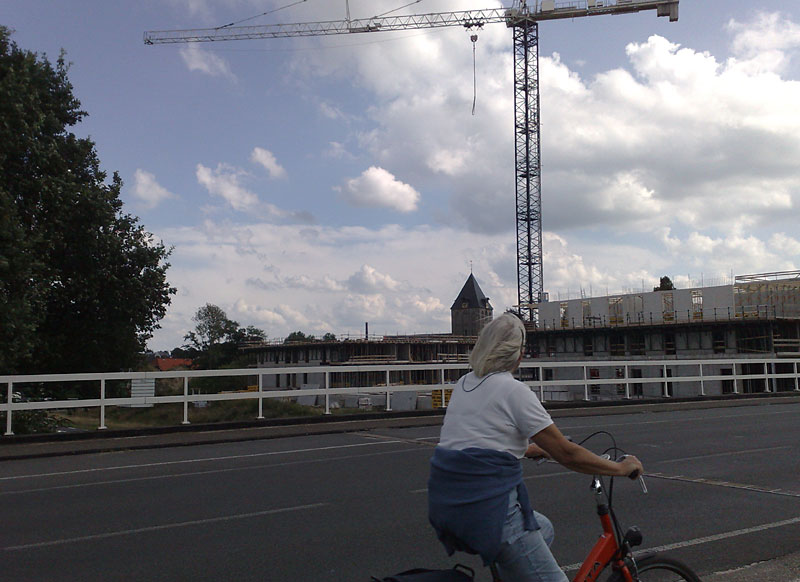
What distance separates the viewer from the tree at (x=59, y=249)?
69.9ft

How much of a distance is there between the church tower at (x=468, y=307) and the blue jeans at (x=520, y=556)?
478 feet

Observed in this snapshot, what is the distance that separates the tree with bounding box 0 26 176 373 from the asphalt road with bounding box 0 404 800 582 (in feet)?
32.5

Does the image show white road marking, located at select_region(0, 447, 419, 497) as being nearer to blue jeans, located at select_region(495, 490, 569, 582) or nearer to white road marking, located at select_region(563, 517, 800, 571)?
white road marking, located at select_region(563, 517, 800, 571)

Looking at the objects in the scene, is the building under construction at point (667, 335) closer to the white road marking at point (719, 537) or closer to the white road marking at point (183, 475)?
the white road marking at point (183, 475)

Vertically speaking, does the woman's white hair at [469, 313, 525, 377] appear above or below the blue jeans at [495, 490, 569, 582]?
above

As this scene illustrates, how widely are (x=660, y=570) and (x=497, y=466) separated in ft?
4.10

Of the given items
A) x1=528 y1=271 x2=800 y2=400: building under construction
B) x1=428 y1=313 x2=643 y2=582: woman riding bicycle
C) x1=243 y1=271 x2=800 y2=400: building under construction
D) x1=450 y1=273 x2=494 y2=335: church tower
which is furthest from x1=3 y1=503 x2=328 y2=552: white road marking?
x1=450 y1=273 x2=494 y2=335: church tower

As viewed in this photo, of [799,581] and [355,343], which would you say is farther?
[355,343]

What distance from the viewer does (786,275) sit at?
68250 mm

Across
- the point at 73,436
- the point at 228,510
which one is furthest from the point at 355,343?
the point at 228,510

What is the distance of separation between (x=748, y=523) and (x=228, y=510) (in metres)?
5.61

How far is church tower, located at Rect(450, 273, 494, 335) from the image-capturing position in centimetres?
15000

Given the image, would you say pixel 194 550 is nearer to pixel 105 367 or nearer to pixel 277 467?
pixel 277 467

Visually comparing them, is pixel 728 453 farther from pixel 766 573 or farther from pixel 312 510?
pixel 312 510
